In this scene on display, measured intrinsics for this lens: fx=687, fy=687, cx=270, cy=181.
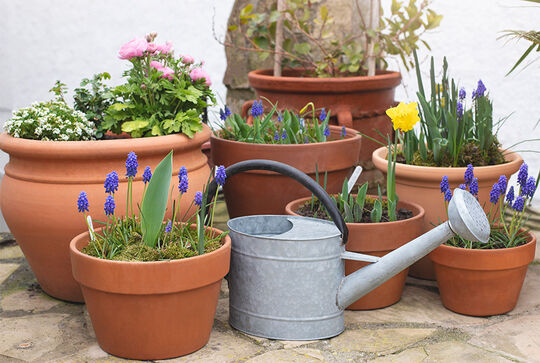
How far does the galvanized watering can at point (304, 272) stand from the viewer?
1966 mm

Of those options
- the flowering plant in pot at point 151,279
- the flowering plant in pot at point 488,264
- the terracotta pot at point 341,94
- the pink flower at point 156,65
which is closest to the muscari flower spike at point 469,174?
the flowering plant in pot at point 488,264

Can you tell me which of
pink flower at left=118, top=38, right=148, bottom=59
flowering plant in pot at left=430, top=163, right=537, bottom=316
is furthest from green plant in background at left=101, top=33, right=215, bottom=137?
flowering plant in pot at left=430, top=163, right=537, bottom=316

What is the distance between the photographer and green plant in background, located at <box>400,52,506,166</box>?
98.7 inches

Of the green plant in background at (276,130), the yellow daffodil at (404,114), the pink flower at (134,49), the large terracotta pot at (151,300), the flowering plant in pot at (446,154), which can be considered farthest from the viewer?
the green plant in background at (276,130)

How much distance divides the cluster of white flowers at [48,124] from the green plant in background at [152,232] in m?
0.42

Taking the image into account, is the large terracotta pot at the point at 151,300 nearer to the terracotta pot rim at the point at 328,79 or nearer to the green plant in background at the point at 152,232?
the green plant in background at the point at 152,232

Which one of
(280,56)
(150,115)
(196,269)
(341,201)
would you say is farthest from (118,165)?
(280,56)

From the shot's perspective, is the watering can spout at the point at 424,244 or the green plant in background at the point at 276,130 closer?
the watering can spout at the point at 424,244

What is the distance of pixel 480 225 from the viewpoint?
75.0 inches

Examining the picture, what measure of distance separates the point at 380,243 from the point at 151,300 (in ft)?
2.58

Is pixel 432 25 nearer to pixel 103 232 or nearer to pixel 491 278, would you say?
pixel 491 278

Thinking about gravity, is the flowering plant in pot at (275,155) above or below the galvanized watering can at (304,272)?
above

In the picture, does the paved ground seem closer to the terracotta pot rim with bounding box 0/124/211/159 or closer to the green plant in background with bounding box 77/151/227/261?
the green plant in background with bounding box 77/151/227/261

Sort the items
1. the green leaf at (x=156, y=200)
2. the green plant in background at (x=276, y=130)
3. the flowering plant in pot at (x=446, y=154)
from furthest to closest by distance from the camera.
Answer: the green plant in background at (x=276, y=130) < the flowering plant in pot at (x=446, y=154) < the green leaf at (x=156, y=200)
